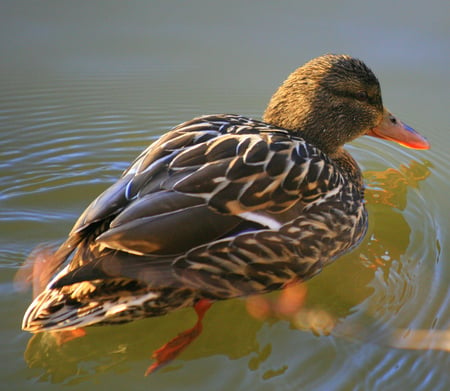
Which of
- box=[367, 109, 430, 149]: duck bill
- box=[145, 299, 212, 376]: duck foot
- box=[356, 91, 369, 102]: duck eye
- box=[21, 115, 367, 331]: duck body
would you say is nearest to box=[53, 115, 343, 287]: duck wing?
Answer: box=[21, 115, 367, 331]: duck body

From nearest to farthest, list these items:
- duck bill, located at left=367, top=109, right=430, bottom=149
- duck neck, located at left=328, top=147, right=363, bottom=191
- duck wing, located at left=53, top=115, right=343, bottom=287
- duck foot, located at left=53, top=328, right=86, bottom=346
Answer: duck wing, located at left=53, top=115, right=343, bottom=287 < duck foot, located at left=53, top=328, right=86, bottom=346 < duck neck, located at left=328, top=147, right=363, bottom=191 < duck bill, located at left=367, top=109, right=430, bottom=149

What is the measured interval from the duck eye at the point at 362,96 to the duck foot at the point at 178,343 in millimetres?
1789

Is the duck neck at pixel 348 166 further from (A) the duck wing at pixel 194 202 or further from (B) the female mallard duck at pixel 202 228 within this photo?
(A) the duck wing at pixel 194 202

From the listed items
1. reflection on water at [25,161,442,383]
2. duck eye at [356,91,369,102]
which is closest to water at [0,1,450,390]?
reflection on water at [25,161,442,383]

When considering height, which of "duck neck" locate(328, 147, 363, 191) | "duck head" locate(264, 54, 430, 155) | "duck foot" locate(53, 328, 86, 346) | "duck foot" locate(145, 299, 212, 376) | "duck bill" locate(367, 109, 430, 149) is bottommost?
"duck foot" locate(53, 328, 86, 346)

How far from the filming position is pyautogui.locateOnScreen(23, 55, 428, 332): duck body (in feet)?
9.64

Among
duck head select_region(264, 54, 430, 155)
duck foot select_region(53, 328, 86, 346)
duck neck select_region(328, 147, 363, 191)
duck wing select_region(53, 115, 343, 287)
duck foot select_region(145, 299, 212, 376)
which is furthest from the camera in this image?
duck neck select_region(328, 147, 363, 191)

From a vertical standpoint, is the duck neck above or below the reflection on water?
above

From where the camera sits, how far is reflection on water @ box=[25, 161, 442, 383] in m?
3.17

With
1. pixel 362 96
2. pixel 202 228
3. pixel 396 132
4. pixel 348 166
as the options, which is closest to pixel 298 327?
pixel 202 228

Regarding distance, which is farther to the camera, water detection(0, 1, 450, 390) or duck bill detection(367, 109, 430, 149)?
duck bill detection(367, 109, 430, 149)

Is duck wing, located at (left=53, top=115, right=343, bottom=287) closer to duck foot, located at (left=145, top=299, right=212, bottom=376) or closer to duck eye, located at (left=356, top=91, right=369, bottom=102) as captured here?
duck foot, located at (left=145, top=299, right=212, bottom=376)

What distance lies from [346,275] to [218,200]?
119 cm

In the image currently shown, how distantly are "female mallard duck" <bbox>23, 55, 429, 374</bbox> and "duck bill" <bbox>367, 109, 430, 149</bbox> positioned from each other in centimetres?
80
